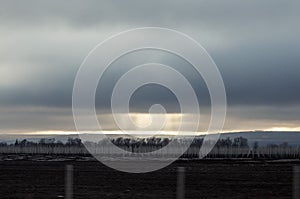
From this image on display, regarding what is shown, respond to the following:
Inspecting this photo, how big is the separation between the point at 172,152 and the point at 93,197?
12667cm

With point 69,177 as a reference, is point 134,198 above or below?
below

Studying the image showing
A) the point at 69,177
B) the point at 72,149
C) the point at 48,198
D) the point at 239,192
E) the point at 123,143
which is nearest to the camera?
the point at 69,177

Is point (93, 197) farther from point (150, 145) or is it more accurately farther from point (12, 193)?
point (150, 145)

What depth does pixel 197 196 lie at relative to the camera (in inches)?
1130

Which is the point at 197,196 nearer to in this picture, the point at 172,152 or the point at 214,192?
the point at 214,192

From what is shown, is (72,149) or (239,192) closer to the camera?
(239,192)

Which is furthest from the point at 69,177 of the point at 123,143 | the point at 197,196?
the point at 123,143

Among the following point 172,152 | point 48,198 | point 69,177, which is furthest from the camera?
point 172,152

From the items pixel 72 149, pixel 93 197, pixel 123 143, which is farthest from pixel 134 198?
pixel 72 149

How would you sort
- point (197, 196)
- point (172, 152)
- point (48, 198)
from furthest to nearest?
1. point (172, 152)
2. point (197, 196)
3. point (48, 198)

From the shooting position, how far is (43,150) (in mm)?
184875

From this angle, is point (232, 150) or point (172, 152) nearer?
point (172, 152)

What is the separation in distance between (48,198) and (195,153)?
130m

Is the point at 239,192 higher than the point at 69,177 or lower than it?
lower
